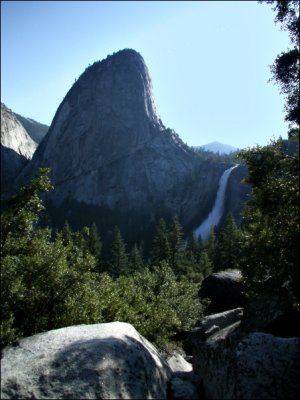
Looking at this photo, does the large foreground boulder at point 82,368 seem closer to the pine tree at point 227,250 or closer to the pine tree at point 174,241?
the pine tree at point 227,250

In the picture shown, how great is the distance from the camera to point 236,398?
10.9 m

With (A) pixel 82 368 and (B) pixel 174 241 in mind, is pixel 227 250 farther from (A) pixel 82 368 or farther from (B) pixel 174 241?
(A) pixel 82 368

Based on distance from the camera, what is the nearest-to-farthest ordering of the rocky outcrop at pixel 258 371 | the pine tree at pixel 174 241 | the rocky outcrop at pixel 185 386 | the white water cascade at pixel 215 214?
the rocky outcrop at pixel 258 371
the rocky outcrop at pixel 185 386
the pine tree at pixel 174 241
the white water cascade at pixel 215 214

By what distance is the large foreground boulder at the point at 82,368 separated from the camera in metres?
10.2

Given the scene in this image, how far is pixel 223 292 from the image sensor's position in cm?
3388

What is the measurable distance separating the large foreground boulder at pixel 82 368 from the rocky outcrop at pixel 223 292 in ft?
69.5

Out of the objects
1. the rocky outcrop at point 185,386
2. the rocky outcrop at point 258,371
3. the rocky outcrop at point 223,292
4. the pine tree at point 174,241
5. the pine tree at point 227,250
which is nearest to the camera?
the rocky outcrop at point 258,371

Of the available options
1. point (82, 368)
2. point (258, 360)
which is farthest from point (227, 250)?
point (82, 368)

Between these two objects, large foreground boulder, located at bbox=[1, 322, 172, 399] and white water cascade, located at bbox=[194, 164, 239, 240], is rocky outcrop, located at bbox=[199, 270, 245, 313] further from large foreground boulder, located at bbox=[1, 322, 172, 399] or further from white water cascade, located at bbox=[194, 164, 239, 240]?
white water cascade, located at bbox=[194, 164, 239, 240]

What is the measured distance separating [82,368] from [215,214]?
5969 inches

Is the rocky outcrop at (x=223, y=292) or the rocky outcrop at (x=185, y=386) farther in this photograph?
the rocky outcrop at (x=223, y=292)

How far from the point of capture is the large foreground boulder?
33.6 ft

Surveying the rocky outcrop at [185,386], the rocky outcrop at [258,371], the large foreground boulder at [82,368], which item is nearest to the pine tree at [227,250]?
the rocky outcrop at [185,386]

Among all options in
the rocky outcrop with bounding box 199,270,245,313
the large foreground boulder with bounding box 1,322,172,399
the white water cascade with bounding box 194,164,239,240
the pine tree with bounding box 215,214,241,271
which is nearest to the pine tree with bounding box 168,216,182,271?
the pine tree with bounding box 215,214,241,271
